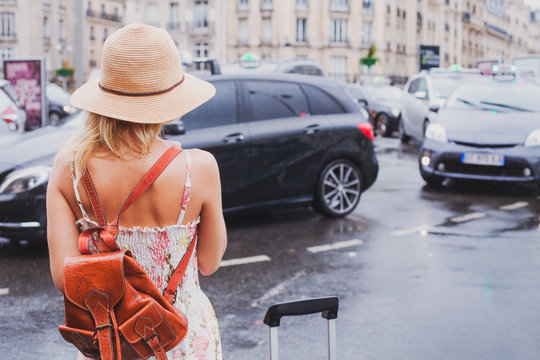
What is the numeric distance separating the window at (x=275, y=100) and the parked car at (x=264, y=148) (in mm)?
11

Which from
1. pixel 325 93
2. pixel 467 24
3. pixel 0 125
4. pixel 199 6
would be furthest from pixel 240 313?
pixel 467 24

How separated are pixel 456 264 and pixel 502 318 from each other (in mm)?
1503

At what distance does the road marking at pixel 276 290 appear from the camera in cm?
549

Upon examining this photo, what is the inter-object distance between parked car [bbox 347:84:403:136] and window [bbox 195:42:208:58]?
47.6 m

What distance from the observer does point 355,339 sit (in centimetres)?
475

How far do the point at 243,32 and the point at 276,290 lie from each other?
2566 inches

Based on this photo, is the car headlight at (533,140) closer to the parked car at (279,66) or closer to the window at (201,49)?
the parked car at (279,66)

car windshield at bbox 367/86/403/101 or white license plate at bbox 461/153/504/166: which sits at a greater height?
car windshield at bbox 367/86/403/101

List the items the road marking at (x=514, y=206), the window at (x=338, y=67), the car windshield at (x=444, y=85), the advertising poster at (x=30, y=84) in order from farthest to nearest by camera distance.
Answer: the window at (x=338, y=67)
the car windshield at (x=444, y=85)
the advertising poster at (x=30, y=84)
the road marking at (x=514, y=206)

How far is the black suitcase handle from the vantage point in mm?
2561

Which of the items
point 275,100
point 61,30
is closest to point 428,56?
point 275,100

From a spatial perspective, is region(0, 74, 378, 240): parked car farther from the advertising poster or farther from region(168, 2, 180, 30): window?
region(168, 2, 180, 30): window

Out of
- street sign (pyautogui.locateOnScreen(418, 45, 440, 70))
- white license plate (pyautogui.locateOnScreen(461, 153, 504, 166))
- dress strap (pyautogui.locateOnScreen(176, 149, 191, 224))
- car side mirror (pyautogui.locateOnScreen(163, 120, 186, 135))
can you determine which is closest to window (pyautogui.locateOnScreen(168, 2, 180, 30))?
street sign (pyautogui.locateOnScreen(418, 45, 440, 70))

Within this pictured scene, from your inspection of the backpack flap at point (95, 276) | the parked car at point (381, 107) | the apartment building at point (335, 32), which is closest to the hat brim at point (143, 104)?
the backpack flap at point (95, 276)
